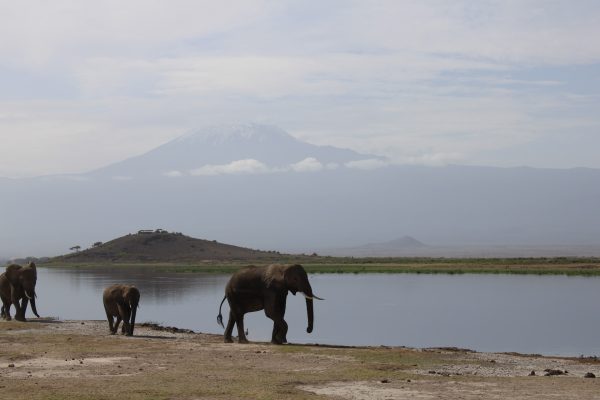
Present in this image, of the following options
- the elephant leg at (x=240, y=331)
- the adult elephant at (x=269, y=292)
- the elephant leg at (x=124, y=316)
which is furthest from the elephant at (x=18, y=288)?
the elephant leg at (x=240, y=331)

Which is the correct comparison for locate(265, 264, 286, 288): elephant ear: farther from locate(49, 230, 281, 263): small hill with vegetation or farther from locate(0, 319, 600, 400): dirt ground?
locate(49, 230, 281, 263): small hill with vegetation

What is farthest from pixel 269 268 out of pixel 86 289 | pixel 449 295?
pixel 86 289

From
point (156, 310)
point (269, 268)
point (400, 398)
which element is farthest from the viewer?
point (156, 310)

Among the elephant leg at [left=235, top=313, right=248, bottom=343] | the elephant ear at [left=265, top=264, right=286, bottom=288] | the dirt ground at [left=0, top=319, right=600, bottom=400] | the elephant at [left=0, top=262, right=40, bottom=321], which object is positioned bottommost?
the dirt ground at [left=0, top=319, right=600, bottom=400]

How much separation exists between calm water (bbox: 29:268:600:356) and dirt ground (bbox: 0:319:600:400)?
23.0ft

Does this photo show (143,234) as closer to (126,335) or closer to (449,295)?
(449,295)

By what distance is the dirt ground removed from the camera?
20.3 meters

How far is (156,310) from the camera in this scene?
5156 centimetres

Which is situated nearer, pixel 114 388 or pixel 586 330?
pixel 114 388

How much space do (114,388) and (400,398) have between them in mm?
6205

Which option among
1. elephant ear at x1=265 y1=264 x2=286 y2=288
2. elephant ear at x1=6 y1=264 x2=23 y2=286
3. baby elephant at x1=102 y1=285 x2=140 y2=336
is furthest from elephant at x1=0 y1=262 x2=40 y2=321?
elephant ear at x1=265 y1=264 x2=286 y2=288

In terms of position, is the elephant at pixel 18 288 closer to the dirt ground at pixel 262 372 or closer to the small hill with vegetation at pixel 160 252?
the dirt ground at pixel 262 372

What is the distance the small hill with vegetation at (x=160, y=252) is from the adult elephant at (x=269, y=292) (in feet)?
313

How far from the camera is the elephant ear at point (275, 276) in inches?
1260
